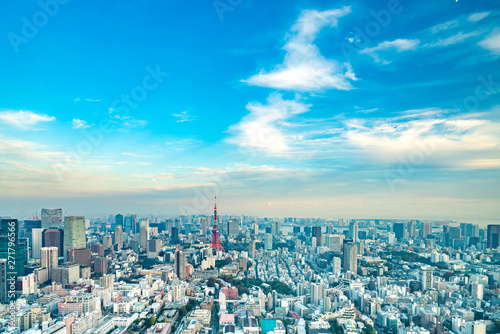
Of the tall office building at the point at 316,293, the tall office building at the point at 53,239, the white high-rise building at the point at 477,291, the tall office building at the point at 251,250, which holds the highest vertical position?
the tall office building at the point at 53,239

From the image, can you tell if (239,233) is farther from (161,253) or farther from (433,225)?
(433,225)

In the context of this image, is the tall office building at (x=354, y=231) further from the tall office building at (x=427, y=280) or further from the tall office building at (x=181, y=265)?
the tall office building at (x=181, y=265)

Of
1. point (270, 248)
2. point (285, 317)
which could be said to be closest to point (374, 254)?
point (270, 248)

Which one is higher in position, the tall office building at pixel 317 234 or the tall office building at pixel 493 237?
the tall office building at pixel 493 237

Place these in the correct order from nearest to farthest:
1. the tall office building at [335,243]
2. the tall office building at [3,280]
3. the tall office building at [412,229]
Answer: the tall office building at [3,280] → the tall office building at [335,243] → the tall office building at [412,229]

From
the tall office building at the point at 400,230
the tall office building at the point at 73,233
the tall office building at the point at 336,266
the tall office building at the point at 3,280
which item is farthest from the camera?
the tall office building at the point at 400,230

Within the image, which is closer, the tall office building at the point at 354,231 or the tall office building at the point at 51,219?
the tall office building at the point at 51,219

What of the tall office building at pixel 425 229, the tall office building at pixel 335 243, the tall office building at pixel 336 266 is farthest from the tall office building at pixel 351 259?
the tall office building at pixel 425 229

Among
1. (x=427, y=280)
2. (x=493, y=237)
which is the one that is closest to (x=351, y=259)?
(x=427, y=280)

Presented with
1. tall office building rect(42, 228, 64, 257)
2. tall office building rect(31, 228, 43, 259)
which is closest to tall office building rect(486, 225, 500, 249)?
tall office building rect(42, 228, 64, 257)
